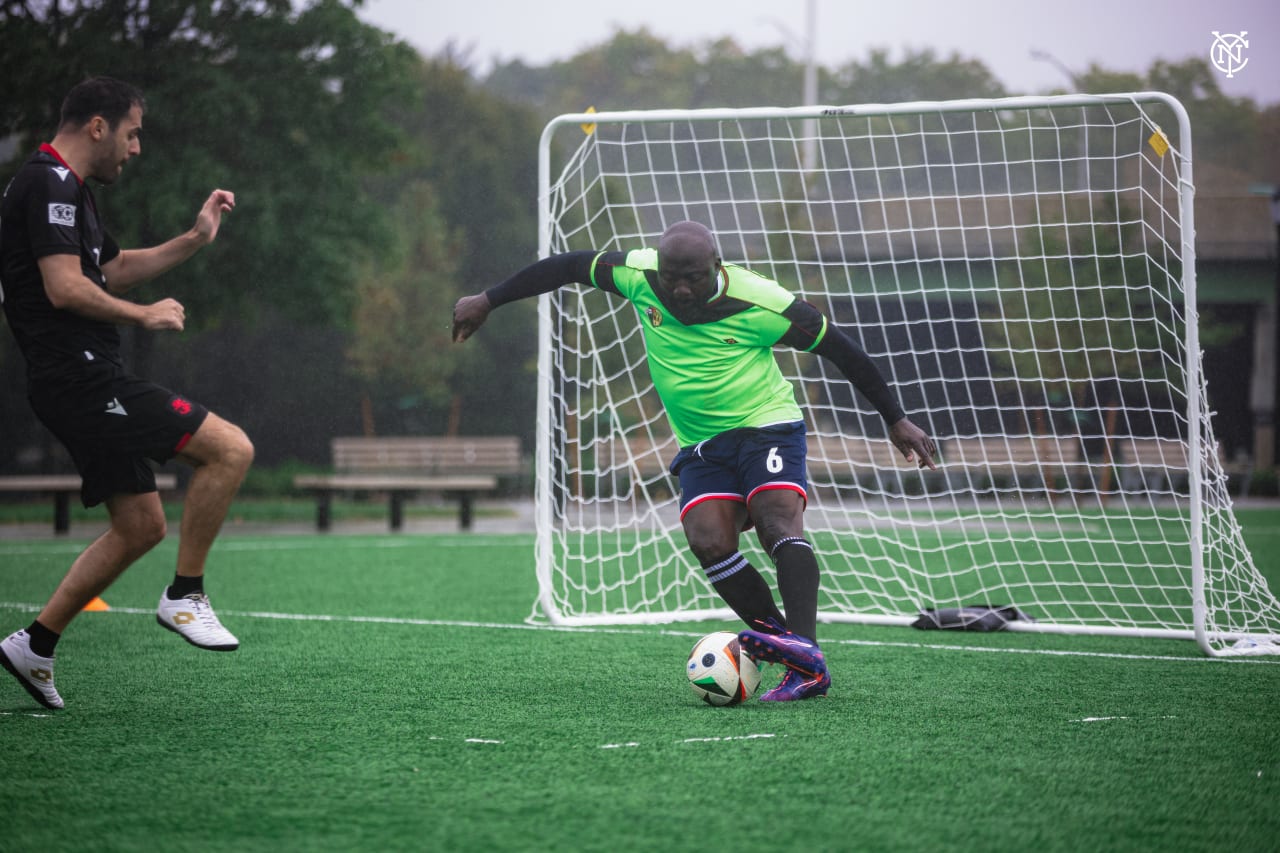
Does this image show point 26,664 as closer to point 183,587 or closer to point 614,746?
point 183,587

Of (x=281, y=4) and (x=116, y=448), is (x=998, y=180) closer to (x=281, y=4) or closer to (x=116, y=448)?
(x=281, y=4)

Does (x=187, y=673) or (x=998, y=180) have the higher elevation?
(x=998, y=180)

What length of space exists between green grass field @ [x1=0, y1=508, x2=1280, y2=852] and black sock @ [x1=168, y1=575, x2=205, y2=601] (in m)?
0.43

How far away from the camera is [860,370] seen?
17.0 feet

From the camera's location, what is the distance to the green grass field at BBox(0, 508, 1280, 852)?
316 cm

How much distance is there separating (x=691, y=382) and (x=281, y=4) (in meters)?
13.8

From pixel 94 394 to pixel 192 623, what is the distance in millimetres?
849

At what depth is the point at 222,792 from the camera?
3.50 metres

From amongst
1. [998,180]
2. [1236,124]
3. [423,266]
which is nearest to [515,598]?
[998,180]

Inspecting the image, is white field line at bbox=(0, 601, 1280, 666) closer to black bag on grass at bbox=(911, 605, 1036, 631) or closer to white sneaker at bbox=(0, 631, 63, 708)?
black bag on grass at bbox=(911, 605, 1036, 631)

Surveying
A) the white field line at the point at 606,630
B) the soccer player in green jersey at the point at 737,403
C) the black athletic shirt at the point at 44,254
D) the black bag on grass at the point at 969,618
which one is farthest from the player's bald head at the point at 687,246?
the black bag on grass at the point at 969,618

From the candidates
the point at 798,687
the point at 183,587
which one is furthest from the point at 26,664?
the point at 798,687

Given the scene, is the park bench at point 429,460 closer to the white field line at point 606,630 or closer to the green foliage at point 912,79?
the white field line at point 606,630

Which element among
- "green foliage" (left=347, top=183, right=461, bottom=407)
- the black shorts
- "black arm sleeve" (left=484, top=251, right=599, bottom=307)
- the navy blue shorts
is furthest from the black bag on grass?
"green foliage" (left=347, top=183, right=461, bottom=407)
